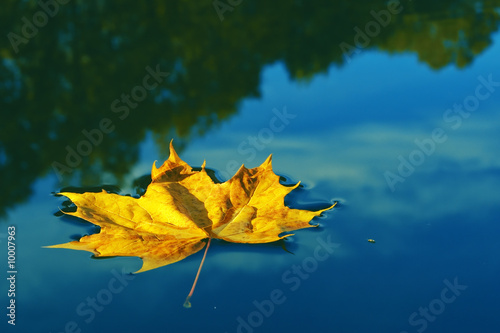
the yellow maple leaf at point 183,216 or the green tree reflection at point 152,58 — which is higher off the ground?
the green tree reflection at point 152,58

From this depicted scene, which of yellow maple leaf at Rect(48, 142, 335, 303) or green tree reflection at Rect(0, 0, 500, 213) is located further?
green tree reflection at Rect(0, 0, 500, 213)

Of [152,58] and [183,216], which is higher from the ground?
[152,58]

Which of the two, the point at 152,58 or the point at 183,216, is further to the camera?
the point at 152,58

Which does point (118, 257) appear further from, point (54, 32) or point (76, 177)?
point (54, 32)

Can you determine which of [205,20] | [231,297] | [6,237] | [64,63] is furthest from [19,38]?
[231,297]

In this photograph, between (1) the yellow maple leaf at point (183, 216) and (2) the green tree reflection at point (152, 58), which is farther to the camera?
(2) the green tree reflection at point (152, 58)
